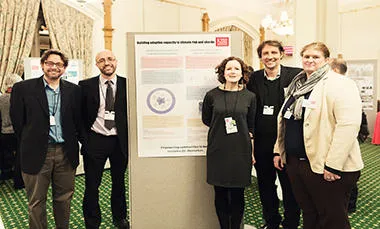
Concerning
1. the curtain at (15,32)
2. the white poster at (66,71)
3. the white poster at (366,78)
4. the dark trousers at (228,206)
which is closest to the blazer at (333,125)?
the dark trousers at (228,206)

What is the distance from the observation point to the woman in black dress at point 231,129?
2.33 metres

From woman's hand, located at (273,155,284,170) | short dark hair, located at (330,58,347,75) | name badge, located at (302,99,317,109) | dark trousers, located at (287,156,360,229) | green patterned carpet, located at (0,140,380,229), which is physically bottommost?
green patterned carpet, located at (0,140,380,229)

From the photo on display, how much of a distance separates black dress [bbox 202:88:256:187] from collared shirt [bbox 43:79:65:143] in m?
1.02

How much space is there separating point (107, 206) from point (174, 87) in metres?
1.67

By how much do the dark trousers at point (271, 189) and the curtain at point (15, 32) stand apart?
4.45 meters

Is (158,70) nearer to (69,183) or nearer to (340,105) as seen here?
(69,183)

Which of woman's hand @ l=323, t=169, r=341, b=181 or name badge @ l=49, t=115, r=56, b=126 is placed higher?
name badge @ l=49, t=115, r=56, b=126

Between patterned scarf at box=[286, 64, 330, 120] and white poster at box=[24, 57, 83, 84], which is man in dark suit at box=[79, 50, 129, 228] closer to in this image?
patterned scarf at box=[286, 64, 330, 120]

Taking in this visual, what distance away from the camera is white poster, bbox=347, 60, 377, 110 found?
7859 mm

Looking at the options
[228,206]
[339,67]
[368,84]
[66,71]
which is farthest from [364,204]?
[368,84]

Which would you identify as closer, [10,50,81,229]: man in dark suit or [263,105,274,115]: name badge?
[10,50,81,229]: man in dark suit

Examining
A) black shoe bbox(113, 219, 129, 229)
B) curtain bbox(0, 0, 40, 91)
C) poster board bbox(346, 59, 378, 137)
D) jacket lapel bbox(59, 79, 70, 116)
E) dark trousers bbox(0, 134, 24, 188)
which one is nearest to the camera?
jacket lapel bbox(59, 79, 70, 116)

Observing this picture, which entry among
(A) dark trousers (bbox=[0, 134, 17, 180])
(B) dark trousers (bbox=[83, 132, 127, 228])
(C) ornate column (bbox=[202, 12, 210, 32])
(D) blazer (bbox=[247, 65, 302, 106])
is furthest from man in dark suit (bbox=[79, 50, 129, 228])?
(C) ornate column (bbox=[202, 12, 210, 32])

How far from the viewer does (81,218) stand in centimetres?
326
